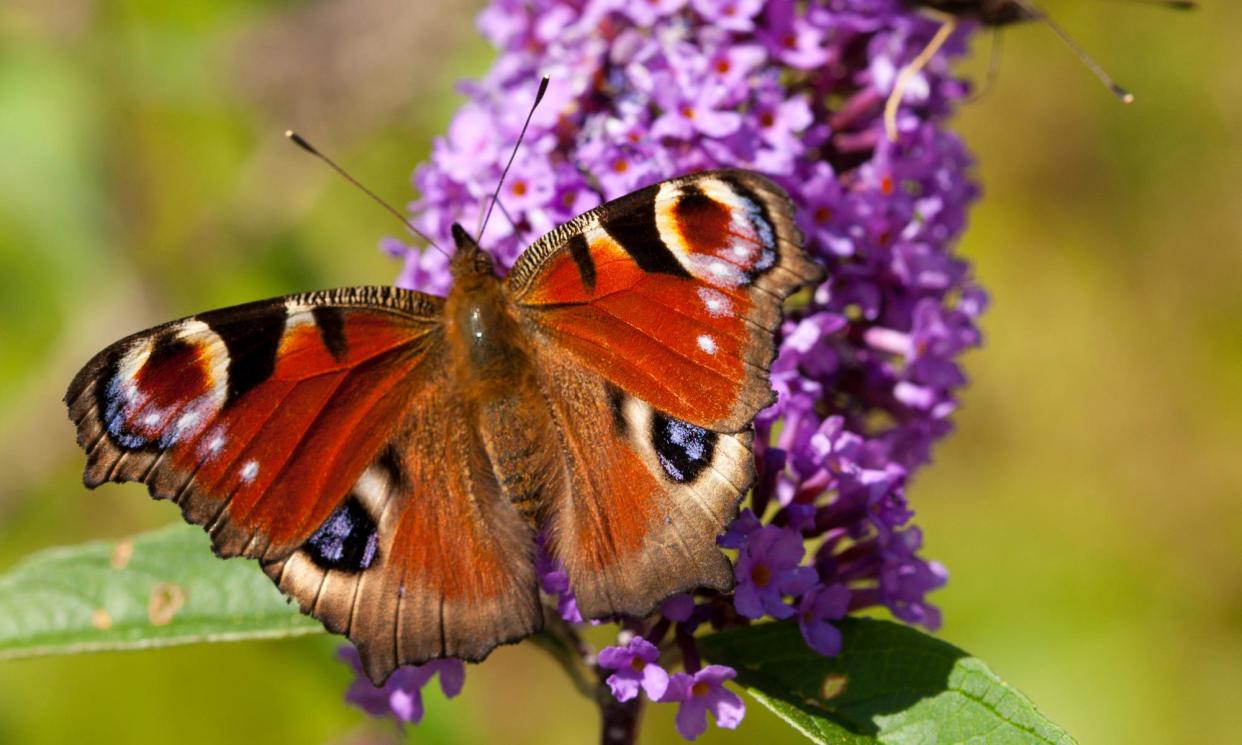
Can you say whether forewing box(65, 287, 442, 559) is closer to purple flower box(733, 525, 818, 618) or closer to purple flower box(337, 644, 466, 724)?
purple flower box(337, 644, 466, 724)

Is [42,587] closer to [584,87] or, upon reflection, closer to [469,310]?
[469,310]

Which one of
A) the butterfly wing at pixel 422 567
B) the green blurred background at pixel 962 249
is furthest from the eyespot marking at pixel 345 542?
the green blurred background at pixel 962 249

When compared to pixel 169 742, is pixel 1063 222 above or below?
above

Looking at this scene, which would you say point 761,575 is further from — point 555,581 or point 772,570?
point 555,581

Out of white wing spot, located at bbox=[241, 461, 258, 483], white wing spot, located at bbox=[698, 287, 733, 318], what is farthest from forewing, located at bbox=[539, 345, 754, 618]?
white wing spot, located at bbox=[241, 461, 258, 483]

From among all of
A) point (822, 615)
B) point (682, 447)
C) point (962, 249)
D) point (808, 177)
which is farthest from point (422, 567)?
point (962, 249)

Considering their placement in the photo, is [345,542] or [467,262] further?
[467,262]

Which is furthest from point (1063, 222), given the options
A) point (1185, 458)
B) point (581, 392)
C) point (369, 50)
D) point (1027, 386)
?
point (581, 392)
